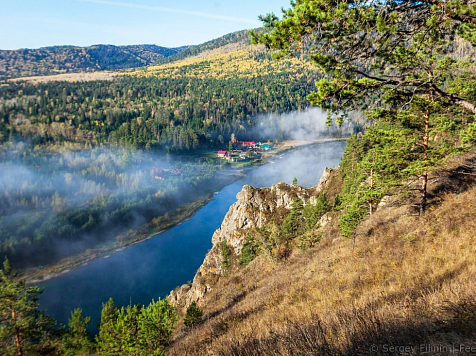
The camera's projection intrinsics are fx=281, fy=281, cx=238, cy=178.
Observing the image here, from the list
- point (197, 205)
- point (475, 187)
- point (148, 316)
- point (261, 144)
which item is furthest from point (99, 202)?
point (261, 144)

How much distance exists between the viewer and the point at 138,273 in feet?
206

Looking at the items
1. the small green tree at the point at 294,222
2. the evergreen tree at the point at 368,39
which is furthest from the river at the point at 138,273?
the evergreen tree at the point at 368,39

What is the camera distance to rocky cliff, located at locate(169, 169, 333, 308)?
45250mm

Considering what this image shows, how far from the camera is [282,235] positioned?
124ft

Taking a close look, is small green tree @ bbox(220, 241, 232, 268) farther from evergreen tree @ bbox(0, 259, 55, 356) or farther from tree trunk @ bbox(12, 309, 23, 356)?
tree trunk @ bbox(12, 309, 23, 356)

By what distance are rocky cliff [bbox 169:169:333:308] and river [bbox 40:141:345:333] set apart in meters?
13.2

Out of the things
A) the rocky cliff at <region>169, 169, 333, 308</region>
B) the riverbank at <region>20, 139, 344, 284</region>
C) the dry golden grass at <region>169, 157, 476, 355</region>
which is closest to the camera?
the dry golden grass at <region>169, 157, 476, 355</region>

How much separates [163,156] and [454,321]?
513 feet

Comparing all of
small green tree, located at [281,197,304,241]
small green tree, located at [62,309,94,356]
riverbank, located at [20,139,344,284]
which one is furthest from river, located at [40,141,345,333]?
small green tree, located at [281,197,304,241]

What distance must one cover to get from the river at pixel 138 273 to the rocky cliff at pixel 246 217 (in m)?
13.2

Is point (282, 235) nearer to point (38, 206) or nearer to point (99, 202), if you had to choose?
point (99, 202)

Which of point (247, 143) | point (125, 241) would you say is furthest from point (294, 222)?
point (247, 143)

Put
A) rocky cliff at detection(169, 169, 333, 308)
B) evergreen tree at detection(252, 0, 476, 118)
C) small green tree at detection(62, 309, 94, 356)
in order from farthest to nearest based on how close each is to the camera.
→ rocky cliff at detection(169, 169, 333, 308) < small green tree at detection(62, 309, 94, 356) < evergreen tree at detection(252, 0, 476, 118)

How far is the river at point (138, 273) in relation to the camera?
5322cm
